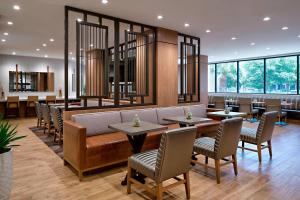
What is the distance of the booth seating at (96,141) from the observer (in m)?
3.23

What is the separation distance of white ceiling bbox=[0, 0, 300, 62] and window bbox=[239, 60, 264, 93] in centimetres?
358

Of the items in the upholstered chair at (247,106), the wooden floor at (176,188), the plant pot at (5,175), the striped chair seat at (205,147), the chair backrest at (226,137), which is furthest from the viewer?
the upholstered chair at (247,106)

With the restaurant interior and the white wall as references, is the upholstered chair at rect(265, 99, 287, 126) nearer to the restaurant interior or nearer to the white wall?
the restaurant interior

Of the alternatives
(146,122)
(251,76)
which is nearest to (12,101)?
(146,122)

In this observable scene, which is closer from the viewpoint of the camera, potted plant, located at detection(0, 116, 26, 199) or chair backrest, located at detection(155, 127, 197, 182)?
potted plant, located at detection(0, 116, 26, 199)

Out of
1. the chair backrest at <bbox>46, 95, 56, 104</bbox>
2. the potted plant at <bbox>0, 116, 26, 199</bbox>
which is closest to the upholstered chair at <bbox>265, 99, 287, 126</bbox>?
the potted plant at <bbox>0, 116, 26, 199</bbox>

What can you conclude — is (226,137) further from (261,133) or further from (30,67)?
(30,67)

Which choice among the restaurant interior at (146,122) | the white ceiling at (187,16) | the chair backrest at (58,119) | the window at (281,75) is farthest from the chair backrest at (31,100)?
the window at (281,75)

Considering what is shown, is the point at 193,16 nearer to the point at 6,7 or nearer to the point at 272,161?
the point at 272,161

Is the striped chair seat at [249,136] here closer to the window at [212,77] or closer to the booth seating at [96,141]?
the booth seating at [96,141]

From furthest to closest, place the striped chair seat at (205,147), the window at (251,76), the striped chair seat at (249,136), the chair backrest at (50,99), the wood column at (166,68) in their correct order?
the window at (251,76), the chair backrest at (50,99), the wood column at (166,68), the striped chair seat at (249,136), the striped chair seat at (205,147)

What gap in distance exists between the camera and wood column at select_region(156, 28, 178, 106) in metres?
5.43

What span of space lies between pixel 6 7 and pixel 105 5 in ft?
6.63

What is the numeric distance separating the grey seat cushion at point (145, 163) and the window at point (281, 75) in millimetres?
9228
